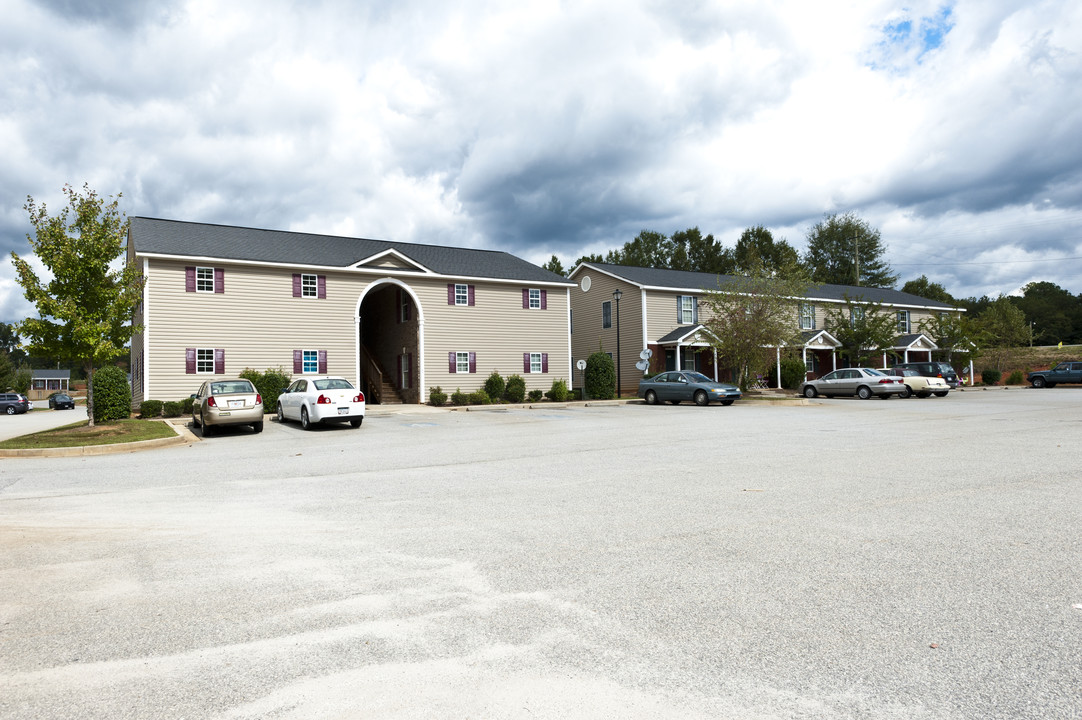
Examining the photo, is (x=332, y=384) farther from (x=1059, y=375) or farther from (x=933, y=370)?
(x=1059, y=375)

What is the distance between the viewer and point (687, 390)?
92.8ft

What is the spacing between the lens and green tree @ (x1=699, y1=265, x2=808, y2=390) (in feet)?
104

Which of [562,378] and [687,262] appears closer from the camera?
[562,378]

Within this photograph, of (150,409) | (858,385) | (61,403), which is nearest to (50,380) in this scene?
(61,403)

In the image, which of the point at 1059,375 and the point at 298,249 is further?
the point at 1059,375

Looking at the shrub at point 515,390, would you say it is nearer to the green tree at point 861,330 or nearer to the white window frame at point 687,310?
the white window frame at point 687,310

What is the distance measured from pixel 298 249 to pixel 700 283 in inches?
893

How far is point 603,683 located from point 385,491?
5788 mm

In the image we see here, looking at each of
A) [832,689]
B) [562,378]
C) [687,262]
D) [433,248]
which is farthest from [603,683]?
[687,262]

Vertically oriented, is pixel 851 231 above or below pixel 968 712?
above

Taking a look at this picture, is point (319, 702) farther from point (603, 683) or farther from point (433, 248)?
point (433, 248)

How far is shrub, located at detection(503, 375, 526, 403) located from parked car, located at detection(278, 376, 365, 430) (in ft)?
43.4

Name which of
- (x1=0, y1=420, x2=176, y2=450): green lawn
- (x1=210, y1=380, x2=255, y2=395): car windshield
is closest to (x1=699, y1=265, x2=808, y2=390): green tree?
(x1=210, y1=380, x2=255, y2=395): car windshield

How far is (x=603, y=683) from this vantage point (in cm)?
320
